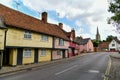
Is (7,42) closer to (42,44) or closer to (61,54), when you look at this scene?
(42,44)

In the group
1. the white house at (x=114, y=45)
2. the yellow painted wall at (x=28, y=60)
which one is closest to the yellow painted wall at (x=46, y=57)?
the yellow painted wall at (x=28, y=60)

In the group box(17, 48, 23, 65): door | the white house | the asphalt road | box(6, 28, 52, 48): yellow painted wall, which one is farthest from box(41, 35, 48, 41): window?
the white house

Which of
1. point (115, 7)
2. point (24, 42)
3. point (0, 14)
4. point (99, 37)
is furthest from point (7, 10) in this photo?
point (99, 37)

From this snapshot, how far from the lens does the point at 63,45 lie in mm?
40594

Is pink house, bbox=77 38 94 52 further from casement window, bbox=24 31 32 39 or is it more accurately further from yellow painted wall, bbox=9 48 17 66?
yellow painted wall, bbox=9 48 17 66

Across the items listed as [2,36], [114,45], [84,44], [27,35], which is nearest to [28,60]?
[27,35]

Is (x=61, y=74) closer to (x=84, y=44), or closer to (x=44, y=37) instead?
(x=44, y=37)

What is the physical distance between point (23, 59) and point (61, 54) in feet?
57.6

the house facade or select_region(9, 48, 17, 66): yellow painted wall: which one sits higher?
the house facade

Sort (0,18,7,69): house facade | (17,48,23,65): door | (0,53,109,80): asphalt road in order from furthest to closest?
(17,48,23,65): door → (0,18,7,69): house facade → (0,53,109,80): asphalt road

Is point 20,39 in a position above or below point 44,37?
below

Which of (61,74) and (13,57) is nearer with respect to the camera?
(61,74)

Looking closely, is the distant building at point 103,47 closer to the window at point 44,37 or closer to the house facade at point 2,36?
the window at point 44,37

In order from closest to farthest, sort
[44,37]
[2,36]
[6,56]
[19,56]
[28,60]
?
[2,36], [6,56], [19,56], [28,60], [44,37]
